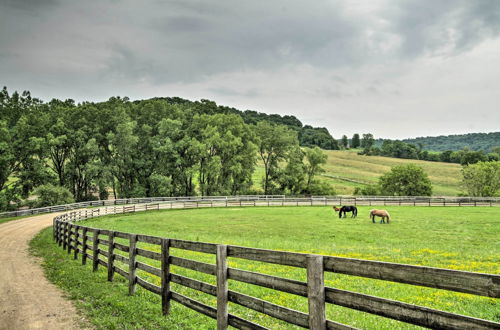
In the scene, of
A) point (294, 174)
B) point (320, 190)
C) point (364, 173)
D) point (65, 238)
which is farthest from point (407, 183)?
point (65, 238)

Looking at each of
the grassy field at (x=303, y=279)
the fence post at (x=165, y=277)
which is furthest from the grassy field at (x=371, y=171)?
the fence post at (x=165, y=277)

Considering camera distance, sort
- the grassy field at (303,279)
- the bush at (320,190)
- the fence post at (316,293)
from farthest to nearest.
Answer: the bush at (320,190) < the grassy field at (303,279) < the fence post at (316,293)

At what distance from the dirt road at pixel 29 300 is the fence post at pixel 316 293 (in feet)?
16.1

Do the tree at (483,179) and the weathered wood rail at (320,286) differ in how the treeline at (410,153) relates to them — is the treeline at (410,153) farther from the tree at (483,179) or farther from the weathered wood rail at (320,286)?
the weathered wood rail at (320,286)

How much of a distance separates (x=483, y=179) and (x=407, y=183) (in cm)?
Answer: 1565

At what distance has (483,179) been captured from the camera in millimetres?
67375

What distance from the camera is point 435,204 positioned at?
155 feet

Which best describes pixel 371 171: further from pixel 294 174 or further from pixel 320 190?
pixel 294 174

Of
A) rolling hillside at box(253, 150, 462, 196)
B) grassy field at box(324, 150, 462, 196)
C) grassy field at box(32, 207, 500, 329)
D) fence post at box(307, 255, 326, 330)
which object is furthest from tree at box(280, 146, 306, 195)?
fence post at box(307, 255, 326, 330)

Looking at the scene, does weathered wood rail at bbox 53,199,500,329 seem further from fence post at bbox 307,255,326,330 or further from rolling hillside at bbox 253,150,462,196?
rolling hillside at bbox 253,150,462,196

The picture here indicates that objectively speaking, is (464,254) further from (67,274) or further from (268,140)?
A: (268,140)

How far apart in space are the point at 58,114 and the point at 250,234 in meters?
44.8

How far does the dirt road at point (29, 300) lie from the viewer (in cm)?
675

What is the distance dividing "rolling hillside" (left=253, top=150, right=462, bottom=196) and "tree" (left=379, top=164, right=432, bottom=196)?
13949 millimetres
